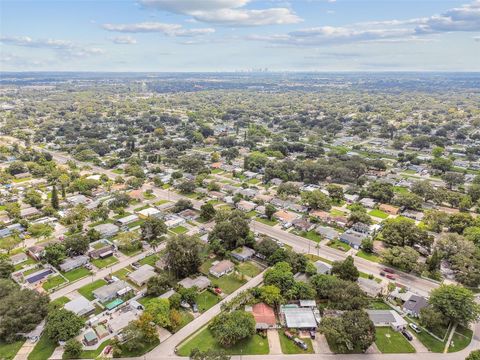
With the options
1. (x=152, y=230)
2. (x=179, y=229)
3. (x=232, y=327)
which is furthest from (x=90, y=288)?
(x=232, y=327)

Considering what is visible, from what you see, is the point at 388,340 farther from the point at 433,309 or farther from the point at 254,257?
the point at 254,257

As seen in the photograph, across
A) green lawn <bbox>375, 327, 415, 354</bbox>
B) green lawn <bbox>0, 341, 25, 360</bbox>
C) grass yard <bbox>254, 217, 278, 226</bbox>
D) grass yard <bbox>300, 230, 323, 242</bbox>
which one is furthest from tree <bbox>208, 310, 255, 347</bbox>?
grass yard <bbox>254, 217, 278, 226</bbox>

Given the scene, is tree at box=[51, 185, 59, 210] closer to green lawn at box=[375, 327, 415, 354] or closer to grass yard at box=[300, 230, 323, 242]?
grass yard at box=[300, 230, 323, 242]

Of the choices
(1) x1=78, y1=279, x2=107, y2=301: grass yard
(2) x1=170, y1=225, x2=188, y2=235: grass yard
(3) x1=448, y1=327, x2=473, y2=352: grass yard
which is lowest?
(1) x1=78, y1=279, x2=107, y2=301: grass yard

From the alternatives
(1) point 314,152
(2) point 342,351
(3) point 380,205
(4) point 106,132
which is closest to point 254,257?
(2) point 342,351

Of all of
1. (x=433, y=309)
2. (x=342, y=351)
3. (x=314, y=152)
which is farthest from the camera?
(x=314, y=152)

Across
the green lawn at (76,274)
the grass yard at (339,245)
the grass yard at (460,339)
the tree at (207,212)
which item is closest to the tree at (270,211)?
the tree at (207,212)
